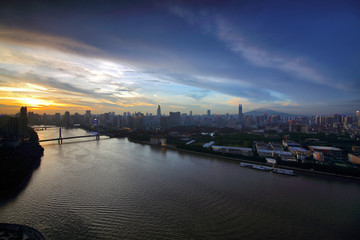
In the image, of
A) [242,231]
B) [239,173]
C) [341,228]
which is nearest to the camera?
[242,231]

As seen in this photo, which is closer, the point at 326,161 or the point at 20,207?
the point at 20,207

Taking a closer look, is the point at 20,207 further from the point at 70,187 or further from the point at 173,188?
the point at 173,188

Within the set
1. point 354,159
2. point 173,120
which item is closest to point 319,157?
point 354,159

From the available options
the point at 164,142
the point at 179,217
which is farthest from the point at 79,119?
the point at 179,217

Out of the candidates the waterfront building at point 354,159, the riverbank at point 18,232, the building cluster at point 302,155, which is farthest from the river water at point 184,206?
the waterfront building at point 354,159

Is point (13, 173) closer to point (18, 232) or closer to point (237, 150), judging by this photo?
point (18, 232)

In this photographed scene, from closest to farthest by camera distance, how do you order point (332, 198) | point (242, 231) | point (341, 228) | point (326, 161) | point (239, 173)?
point (242, 231), point (341, 228), point (332, 198), point (239, 173), point (326, 161)

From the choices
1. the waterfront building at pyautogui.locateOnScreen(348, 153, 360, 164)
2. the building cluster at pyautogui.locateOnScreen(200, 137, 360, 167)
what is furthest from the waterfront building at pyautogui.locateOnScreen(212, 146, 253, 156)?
the waterfront building at pyautogui.locateOnScreen(348, 153, 360, 164)

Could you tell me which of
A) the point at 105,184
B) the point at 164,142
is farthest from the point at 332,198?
the point at 164,142
